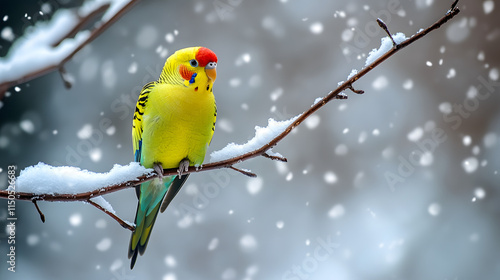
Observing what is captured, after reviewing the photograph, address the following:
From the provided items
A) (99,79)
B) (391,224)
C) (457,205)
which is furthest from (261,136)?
(457,205)

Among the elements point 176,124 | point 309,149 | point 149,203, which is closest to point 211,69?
point 176,124

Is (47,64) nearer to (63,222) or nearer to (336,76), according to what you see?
(63,222)

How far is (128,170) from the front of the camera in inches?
31.1

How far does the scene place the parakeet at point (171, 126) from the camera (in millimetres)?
915

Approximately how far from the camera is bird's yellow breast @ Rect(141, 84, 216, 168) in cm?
96

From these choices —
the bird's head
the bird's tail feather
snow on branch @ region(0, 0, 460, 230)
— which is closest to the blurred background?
the bird's tail feather

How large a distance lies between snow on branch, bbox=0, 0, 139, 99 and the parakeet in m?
0.22

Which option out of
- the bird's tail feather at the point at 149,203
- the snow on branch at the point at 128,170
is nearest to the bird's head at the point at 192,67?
the snow on branch at the point at 128,170

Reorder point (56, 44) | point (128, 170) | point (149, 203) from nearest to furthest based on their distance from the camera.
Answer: point (56, 44)
point (128, 170)
point (149, 203)

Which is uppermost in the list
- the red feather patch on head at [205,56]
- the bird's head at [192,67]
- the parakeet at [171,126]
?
the red feather patch on head at [205,56]

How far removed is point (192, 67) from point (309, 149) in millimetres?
1720

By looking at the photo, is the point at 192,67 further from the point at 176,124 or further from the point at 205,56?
the point at 176,124

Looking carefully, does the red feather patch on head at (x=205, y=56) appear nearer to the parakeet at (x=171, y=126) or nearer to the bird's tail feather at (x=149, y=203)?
the parakeet at (x=171, y=126)

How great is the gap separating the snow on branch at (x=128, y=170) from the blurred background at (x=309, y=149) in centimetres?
147
